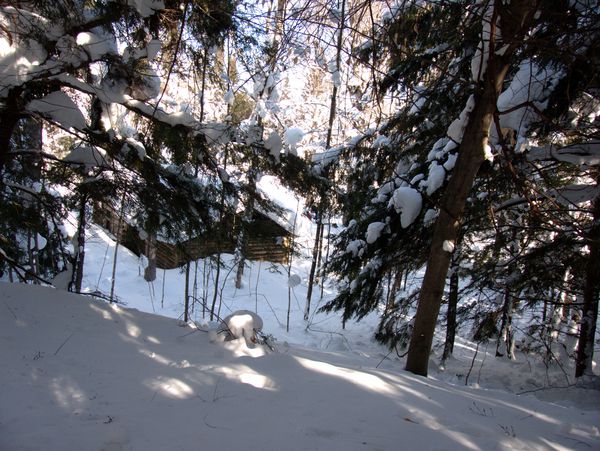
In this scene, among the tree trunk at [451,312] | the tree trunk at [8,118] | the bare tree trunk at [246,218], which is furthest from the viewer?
the tree trunk at [451,312]

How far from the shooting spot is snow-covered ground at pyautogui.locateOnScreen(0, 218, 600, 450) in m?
1.96

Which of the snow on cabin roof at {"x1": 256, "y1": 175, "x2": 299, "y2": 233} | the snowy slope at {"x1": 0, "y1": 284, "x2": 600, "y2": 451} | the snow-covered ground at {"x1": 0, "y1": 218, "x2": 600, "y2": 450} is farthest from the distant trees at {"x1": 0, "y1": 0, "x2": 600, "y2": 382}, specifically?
the snowy slope at {"x1": 0, "y1": 284, "x2": 600, "y2": 451}

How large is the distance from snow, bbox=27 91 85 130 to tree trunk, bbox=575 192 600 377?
5.20 m

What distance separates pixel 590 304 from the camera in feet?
16.4

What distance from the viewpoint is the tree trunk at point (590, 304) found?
160 inches

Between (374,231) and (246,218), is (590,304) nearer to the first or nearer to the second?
(374,231)

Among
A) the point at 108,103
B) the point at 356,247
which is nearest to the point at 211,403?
the point at 108,103

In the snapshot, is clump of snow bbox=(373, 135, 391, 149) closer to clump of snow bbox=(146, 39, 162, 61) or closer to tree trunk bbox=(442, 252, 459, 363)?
tree trunk bbox=(442, 252, 459, 363)

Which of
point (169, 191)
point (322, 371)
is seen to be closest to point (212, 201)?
point (169, 191)

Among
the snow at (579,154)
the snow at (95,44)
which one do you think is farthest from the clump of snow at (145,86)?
the snow at (579,154)

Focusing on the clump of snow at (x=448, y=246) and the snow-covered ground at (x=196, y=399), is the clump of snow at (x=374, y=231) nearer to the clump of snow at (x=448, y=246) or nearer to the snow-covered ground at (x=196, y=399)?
the clump of snow at (x=448, y=246)

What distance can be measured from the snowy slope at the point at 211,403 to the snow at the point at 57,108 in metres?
1.73

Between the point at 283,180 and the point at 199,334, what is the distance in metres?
2.09

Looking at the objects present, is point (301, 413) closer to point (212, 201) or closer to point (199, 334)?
point (199, 334)
